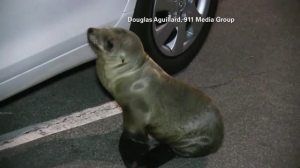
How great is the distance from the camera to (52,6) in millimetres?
1967

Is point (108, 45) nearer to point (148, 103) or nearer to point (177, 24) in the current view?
point (148, 103)

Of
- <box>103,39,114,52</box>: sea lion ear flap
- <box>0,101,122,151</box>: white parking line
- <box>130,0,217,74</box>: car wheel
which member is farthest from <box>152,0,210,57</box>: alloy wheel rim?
<box>103,39,114,52</box>: sea lion ear flap

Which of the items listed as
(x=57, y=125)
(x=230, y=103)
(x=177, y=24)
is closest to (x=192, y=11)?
(x=177, y=24)

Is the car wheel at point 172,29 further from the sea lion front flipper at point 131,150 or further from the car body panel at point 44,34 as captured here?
the sea lion front flipper at point 131,150

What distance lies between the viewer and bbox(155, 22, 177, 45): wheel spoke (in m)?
2.63

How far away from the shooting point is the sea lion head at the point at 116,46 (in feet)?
6.48

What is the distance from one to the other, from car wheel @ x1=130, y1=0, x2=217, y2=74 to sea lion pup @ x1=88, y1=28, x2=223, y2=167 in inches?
16.6

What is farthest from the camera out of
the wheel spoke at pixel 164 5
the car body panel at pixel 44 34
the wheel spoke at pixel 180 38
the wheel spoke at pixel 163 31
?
the wheel spoke at pixel 180 38

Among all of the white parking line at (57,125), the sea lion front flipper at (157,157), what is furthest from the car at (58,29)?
the sea lion front flipper at (157,157)

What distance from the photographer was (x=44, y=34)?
201cm

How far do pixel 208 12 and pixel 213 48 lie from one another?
0.37 meters

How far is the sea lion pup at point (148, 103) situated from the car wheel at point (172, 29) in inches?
16.6

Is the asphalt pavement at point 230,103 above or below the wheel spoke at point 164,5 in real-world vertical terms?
below

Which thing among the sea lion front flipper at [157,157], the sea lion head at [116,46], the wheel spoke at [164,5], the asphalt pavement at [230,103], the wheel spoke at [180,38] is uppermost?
the sea lion head at [116,46]
